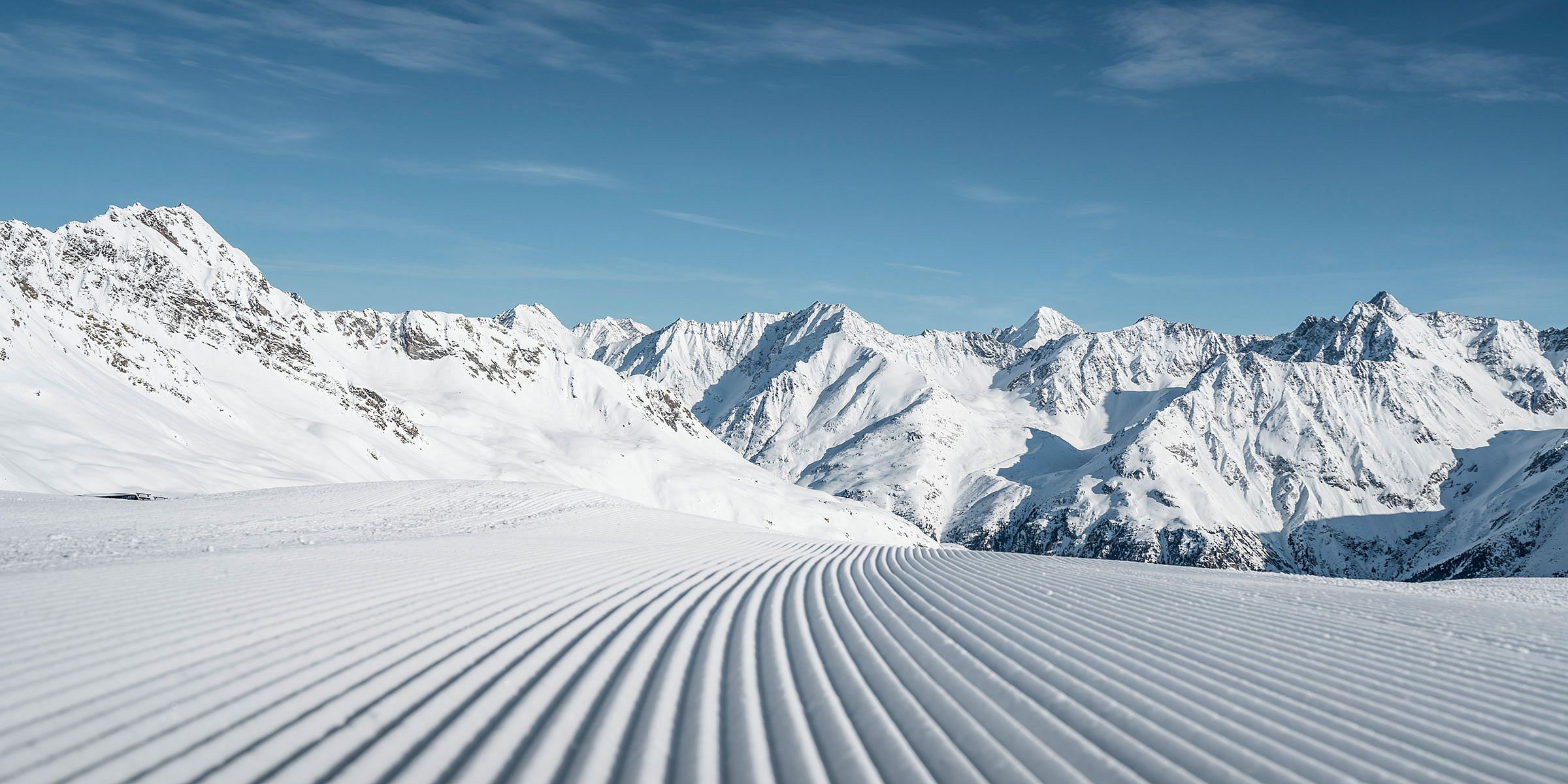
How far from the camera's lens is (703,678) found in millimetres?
8023

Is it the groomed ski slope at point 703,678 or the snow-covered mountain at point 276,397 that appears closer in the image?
the groomed ski slope at point 703,678

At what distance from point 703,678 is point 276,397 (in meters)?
81.0

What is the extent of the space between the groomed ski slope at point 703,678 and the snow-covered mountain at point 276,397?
74.0ft

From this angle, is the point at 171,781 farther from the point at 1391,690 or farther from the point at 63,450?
the point at 63,450

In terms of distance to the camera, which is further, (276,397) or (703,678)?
(276,397)

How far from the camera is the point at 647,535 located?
89.0 ft

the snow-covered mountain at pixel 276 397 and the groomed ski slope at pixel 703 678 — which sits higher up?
the snow-covered mountain at pixel 276 397

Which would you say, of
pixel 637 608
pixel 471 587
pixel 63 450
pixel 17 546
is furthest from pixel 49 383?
pixel 637 608

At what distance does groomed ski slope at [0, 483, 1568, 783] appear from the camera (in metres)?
5.69

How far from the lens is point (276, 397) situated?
7512cm

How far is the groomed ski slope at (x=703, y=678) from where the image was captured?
18.7ft

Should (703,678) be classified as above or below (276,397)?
below

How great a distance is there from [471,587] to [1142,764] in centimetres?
961

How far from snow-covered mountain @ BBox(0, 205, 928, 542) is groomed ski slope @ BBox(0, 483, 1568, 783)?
22.5m
